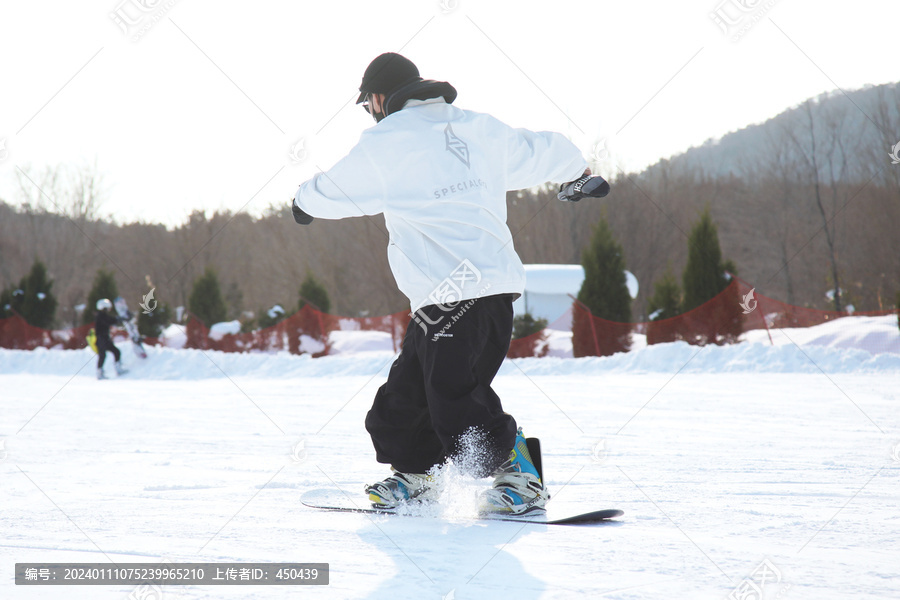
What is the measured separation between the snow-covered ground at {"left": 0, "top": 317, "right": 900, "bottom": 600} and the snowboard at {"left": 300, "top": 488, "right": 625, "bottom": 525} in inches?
2.3

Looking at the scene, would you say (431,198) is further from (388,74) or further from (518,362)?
(518,362)

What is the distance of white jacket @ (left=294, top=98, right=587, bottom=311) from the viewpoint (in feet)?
7.40

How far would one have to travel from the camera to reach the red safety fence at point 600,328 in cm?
1125

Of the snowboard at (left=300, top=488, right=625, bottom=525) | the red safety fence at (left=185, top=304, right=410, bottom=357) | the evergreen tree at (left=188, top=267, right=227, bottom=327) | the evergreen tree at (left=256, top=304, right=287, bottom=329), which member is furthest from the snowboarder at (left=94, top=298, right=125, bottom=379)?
the snowboard at (left=300, top=488, right=625, bottom=525)

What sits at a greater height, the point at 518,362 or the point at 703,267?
the point at 703,267

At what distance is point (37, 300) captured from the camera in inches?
906

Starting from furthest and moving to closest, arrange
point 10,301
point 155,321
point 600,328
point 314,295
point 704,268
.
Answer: point 10,301, point 155,321, point 314,295, point 704,268, point 600,328

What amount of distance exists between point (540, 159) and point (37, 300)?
979 inches

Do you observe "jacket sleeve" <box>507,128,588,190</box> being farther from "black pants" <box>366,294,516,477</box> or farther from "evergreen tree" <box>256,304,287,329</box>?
"evergreen tree" <box>256,304,287,329</box>

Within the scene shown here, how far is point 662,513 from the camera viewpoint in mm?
2141

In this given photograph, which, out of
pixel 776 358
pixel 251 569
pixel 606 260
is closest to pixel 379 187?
pixel 251 569

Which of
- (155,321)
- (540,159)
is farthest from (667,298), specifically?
(155,321)

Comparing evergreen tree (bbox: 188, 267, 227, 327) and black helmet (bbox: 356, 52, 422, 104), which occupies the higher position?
black helmet (bbox: 356, 52, 422, 104)

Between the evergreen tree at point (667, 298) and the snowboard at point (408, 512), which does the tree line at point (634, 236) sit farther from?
the snowboard at point (408, 512)
